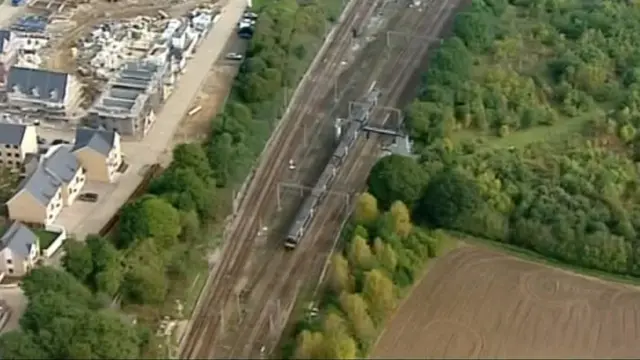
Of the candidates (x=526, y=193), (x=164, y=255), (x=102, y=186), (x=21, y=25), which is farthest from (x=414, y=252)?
(x=21, y=25)

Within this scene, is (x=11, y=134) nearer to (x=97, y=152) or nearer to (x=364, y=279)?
(x=97, y=152)

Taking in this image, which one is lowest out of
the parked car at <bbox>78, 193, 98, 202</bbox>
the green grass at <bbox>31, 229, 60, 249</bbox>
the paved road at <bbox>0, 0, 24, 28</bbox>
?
the parked car at <bbox>78, 193, 98, 202</bbox>

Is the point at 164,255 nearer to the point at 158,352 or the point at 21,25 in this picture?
the point at 158,352

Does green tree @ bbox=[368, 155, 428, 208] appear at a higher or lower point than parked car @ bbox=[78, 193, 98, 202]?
higher

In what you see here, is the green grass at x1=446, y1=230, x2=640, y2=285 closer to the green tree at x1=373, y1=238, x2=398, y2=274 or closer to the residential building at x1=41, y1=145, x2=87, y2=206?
the green tree at x1=373, y1=238, x2=398, y2=274

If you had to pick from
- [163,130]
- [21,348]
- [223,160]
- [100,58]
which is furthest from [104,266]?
[100,58]

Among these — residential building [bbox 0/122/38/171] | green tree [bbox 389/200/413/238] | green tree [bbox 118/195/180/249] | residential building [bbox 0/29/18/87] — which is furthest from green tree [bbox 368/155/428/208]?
residential building [bbox 0/29/18/87]

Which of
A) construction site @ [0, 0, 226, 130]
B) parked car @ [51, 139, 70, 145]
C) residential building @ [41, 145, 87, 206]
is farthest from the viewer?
construction site @ [0, 0, 226, 130]
